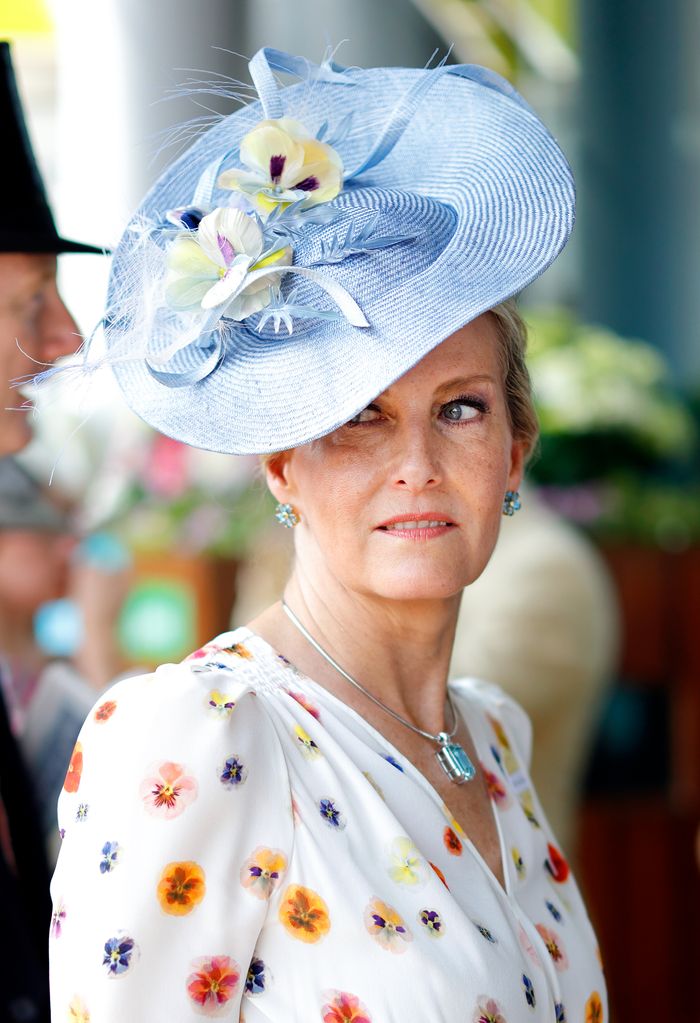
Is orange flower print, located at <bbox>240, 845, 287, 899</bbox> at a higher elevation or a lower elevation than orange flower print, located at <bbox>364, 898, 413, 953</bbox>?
higher

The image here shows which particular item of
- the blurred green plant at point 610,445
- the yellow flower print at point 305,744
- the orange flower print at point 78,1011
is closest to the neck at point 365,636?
the yellow flower print at point 305,744

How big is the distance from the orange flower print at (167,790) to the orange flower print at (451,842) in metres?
0.33

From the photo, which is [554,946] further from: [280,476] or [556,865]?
[280,476]

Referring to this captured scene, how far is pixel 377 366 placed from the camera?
1342 mm

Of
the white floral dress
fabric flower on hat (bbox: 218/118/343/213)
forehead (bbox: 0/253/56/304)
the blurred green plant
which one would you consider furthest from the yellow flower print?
the blurred green plant

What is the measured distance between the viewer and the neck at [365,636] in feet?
4.86

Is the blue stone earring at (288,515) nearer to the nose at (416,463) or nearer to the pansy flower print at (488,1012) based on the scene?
the nose at (416,463)

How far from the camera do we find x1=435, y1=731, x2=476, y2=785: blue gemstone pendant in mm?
1542

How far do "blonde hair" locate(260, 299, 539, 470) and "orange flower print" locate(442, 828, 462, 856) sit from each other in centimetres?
47

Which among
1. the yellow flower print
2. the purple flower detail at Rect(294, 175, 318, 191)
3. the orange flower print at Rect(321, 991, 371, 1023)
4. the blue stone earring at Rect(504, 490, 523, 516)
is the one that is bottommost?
the orange flower print at Rect(321, 991, 371, 1023)

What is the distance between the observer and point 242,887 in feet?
4.00

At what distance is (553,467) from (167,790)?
304 centimetres

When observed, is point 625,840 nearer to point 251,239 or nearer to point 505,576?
point 505,576

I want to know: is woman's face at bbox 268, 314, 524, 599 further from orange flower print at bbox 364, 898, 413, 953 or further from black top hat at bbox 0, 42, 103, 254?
black top hat at bbox 0, 42, 103, 254
